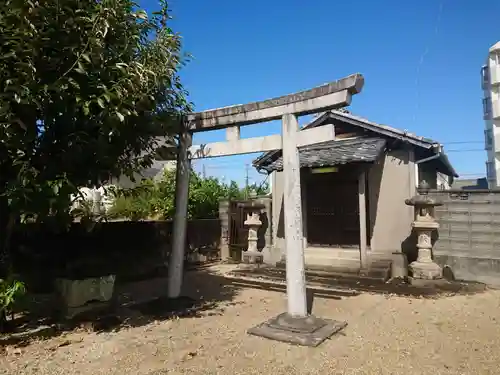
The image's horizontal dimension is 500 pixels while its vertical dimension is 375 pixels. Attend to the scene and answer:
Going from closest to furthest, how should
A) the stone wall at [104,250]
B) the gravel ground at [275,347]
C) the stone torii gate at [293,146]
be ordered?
1. the gravel ground at [275,347]
2. the stone torii gate at [293,146]
3. the stone wall at [104,250]

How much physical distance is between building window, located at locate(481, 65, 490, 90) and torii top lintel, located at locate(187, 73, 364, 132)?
3870 cm

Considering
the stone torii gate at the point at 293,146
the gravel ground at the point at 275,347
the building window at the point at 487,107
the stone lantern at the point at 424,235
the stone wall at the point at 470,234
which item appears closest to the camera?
the gravel ground at the point at 275,347

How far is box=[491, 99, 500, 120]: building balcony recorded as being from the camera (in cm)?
3519

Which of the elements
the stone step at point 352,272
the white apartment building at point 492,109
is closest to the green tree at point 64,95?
the stone step at point 352,272

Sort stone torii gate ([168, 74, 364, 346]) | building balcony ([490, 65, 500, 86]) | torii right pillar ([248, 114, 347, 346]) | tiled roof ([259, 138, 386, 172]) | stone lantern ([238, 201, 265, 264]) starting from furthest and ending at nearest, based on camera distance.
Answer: building balcony ([490, 65, 500, 86]) < stone lantern ([238, 201, 265, 264]) < tiled roof ([259, 138, 386, 172]) < torii right pillar ([248, 114, 347, 346]) < stone torii gate ([168, 74, 364, 346])

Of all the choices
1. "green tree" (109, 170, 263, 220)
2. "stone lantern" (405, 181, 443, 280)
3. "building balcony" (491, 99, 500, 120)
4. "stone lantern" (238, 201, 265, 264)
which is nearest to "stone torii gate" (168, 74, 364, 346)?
"stone lantern" (405, 181, 443, 280)

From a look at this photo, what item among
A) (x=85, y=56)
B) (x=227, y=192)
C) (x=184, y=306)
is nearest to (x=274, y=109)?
(x=85, y=56)

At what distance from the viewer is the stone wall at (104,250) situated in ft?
25.5

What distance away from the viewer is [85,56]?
4574 mm

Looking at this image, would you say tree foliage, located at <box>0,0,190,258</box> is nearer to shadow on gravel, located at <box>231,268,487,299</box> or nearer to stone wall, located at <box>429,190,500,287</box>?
shadow on gravel, located at <box>231,268,487,299</box>

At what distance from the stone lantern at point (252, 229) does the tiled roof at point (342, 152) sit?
131 cm

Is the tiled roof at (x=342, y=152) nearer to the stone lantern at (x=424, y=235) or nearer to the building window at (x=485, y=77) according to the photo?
the stone lantern at (x=424, y=235)

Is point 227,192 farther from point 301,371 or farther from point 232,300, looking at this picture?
point 301,371

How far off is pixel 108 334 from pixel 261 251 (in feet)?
23.5
